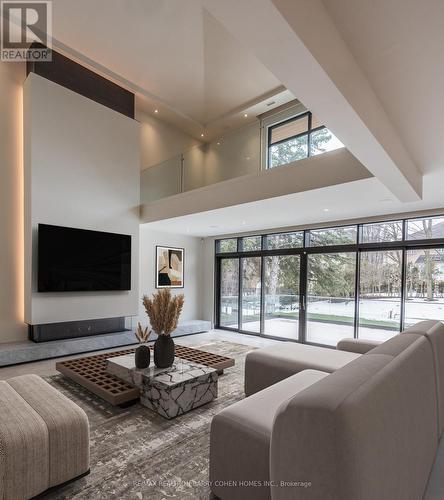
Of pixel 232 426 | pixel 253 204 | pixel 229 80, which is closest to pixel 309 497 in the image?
pixel 232 426

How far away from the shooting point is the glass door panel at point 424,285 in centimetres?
489

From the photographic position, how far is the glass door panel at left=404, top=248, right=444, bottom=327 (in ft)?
16.1

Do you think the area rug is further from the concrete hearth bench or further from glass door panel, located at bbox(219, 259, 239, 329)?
glass door panel, located at bbox(219, 259, 239, 329)

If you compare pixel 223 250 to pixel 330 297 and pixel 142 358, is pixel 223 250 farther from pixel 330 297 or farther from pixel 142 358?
pixel 142 358

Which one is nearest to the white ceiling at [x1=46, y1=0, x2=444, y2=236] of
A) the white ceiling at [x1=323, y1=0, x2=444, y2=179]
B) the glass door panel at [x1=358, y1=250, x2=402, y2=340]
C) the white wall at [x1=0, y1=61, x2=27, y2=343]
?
the white ceiling at [x1=323, y1=0, x2=444, y2=179]

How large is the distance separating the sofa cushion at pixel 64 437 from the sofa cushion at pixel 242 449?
0.87 meters

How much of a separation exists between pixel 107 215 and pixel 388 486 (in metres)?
5.74

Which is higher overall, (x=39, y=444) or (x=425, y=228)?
(x=425, y=228)

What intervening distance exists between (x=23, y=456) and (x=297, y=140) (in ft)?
15.6

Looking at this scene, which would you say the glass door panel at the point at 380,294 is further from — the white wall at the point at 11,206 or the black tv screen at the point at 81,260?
the white wall at the point at 11,206

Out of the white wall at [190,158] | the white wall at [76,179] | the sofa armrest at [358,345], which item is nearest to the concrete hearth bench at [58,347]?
the white wall at [76,179]

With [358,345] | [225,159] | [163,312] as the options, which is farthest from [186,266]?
[358,345]

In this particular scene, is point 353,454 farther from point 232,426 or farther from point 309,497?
point 232,426

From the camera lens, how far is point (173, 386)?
279 cm
